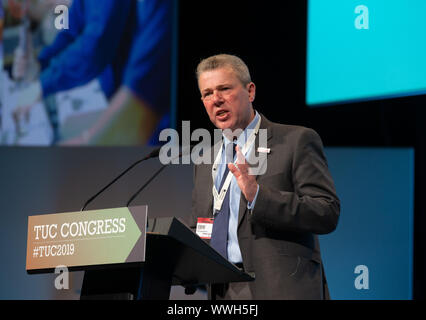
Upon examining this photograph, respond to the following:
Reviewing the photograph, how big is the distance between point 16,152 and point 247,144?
2.20 metres

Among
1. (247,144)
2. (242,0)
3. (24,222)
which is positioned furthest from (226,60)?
(242,0)

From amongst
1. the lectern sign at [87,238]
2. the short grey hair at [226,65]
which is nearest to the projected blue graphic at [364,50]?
the short grey hair at [226,65]

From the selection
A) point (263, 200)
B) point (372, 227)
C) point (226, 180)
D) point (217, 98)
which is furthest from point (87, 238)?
point (372, 227)

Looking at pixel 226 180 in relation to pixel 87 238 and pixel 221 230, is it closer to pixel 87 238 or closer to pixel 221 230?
pixel 221 230

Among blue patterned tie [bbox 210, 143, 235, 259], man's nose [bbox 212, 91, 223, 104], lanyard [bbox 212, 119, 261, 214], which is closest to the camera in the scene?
blue patterned tie [bbox 210, 143, 235, 259]

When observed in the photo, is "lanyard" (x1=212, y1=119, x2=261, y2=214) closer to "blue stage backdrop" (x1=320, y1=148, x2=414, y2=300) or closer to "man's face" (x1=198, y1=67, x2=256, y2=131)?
"man's face" (x1=198, y1=67, x2=256, y2=131)

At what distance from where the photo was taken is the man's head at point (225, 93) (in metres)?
2.50

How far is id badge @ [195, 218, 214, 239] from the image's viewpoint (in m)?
2.34

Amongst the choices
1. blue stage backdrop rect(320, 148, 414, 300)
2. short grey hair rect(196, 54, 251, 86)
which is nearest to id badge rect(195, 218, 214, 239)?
short grey hair rect(196, 54, 251, 86)

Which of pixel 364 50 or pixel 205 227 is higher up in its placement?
pixel 364 50

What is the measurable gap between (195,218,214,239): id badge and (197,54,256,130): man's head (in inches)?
15.4

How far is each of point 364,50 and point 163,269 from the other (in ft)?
7.17

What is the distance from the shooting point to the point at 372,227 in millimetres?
3789

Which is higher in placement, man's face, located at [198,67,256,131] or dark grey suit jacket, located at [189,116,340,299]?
man's face, located at [198,67,256,131]
